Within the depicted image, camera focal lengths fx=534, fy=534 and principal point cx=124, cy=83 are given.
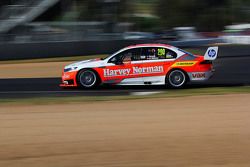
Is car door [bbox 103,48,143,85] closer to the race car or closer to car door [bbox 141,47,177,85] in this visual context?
the race car

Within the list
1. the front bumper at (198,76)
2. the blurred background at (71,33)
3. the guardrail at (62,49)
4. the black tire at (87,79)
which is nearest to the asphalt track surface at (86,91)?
the black tire at (87,79)

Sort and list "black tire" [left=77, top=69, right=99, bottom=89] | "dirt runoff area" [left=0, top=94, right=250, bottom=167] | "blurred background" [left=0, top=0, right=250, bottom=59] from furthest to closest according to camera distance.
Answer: "blurred background" [left=0, top=0, right=250, bottom=59], "black tire" [left=77, top=69, right=99, bottom=89], "dirt runoff area" [left=0, top=94, right=250, bottom=167]

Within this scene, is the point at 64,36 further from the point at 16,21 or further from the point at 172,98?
the point at 172,98

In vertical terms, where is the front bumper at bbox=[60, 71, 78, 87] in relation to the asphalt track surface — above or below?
above

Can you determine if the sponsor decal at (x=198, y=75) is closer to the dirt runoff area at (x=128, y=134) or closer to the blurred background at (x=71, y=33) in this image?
the dirt runoff area at (x=128, y=134)

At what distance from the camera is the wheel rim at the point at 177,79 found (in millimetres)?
14836

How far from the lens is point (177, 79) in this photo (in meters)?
14.9

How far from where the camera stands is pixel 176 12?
57.0 meters

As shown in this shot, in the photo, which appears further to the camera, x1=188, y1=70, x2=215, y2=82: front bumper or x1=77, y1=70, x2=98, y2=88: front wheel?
x1=77, y1=70, x2=98, y2=88: front wheel

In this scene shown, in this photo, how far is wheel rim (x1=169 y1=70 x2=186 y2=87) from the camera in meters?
14.8

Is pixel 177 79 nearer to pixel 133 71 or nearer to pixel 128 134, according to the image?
pixel 133 71

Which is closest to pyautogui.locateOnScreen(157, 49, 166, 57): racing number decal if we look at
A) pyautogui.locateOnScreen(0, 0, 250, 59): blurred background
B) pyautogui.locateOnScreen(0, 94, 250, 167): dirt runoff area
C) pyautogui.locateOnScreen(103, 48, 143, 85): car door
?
pyautogui.locateOnScreen(103, 48, 143, 85): car door

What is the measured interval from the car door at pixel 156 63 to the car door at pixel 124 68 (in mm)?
184

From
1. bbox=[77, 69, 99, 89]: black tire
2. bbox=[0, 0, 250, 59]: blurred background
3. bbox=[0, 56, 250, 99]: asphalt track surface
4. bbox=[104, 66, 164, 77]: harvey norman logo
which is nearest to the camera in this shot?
bbox=[0, 56, 250, 99]: asphalt track surface
